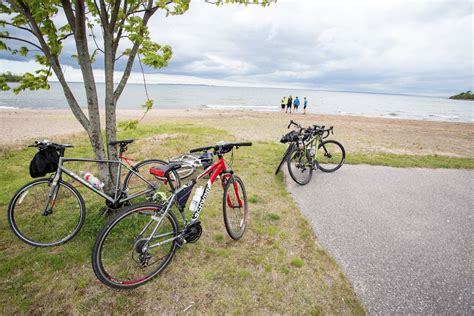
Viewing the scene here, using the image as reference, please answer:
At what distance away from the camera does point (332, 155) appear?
7.61 metres

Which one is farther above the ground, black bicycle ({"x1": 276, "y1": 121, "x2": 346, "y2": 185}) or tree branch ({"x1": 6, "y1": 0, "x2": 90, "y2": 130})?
tree branch ({"x1": 6, "y1": 0, "x2": 90, "y2": 130})

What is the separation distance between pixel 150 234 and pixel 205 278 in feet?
3.13

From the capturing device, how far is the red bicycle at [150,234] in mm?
2670

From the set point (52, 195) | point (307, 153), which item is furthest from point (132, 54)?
point (307, 153)

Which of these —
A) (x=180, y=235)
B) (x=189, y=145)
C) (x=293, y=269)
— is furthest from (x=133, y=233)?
(x=189, y=145)

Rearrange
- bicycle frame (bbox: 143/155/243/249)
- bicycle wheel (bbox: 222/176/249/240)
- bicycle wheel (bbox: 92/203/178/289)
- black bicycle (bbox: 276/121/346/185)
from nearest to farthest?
1. bicycle wheel (bbox: 92/203/178/289)
2. bicycle frame (bbox: 143/155/243/249)
3. bicycle wheel (bbox: 222/176/249/240)
4. black bicycle (bbox: 276/121/346/185)

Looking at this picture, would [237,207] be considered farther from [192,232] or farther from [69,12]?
[69,12]

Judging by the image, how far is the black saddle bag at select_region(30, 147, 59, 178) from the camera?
10.8 ft

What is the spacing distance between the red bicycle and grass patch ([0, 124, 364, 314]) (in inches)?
8.4

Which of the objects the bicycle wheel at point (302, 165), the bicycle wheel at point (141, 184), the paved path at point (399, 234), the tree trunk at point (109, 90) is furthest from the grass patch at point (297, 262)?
the tree trunk at point (109, 90)

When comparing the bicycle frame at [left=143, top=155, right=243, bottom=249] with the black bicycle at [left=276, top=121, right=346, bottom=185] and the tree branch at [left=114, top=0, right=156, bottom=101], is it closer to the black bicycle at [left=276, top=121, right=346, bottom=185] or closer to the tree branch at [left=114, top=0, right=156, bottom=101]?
the tree branch at [left=114, top=0, right=156, bottom=101]

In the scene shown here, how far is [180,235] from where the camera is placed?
317cm

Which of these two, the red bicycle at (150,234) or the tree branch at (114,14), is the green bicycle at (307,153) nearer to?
the red bicycle at (150,234)

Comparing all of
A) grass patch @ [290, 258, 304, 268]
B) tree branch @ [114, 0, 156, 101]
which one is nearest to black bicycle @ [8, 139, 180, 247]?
tree branch @ [114, 0, 156, 101]
